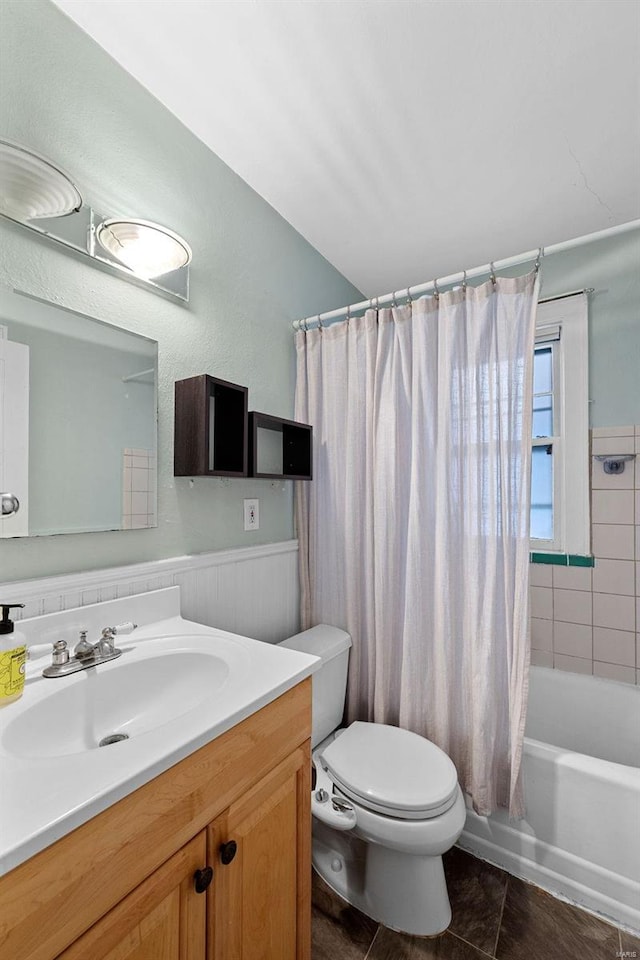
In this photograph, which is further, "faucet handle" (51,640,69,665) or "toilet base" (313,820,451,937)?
"toilet base" (313,820,451,937)

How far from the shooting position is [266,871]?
2.80 feet

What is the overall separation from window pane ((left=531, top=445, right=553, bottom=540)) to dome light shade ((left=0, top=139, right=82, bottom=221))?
2.12m

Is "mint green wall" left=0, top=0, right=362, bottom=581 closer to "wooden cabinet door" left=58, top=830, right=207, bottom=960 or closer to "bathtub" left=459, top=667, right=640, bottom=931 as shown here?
"wooden cabinet door" left=58, top=830, right=207, bottom=960

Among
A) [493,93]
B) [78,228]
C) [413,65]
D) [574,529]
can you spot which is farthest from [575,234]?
[78,228]

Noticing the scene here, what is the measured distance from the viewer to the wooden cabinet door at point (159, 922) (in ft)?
1.85

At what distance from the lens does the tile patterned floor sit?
118 centimetres

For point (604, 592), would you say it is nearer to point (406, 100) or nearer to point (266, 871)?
point (266, 871)

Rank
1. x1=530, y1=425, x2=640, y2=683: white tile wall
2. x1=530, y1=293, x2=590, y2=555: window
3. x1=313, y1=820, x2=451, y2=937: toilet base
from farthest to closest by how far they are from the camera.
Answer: x1=530, y1=293, x2=590, y2=555: window, x1=530, y1=425, x2=640, y2=683: white tile wall, x1=313, y1=820, x2=451, y2=937: toilet base

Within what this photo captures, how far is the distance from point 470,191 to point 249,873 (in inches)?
86.1

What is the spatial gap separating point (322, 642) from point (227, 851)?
2.86 feet

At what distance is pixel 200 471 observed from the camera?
1278mm

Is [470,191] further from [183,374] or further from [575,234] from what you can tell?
[183,374]

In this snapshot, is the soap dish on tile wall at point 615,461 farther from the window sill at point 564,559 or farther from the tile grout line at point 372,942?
the tile grout line at point 372,942

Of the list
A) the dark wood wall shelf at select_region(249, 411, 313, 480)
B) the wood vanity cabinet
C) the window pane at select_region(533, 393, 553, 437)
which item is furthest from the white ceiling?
the wood vanity cabinet
